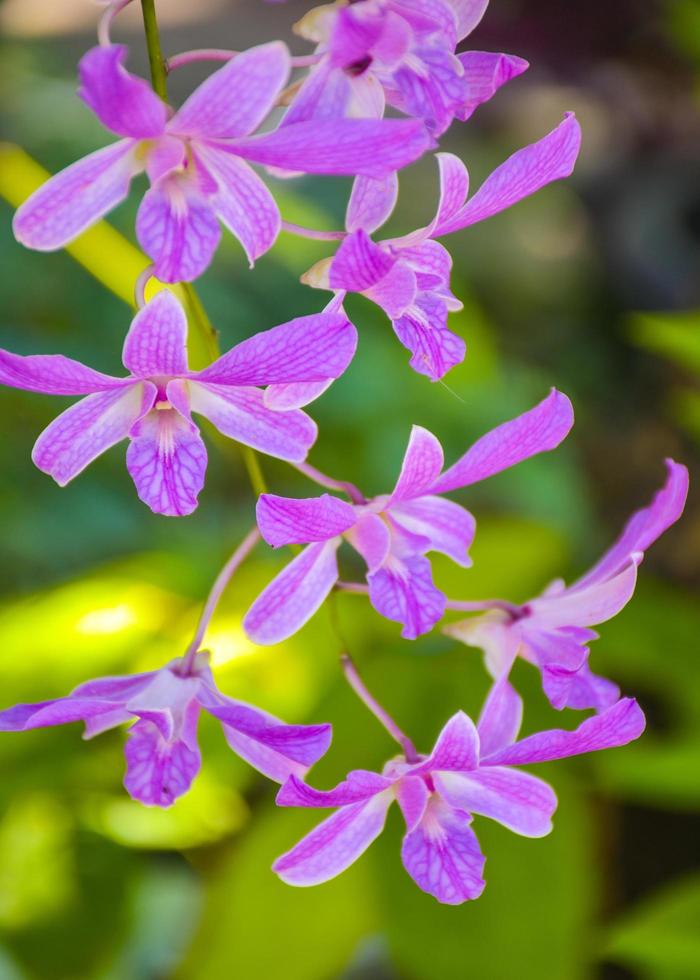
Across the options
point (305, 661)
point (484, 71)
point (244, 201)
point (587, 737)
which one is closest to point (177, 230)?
point (244, 201)

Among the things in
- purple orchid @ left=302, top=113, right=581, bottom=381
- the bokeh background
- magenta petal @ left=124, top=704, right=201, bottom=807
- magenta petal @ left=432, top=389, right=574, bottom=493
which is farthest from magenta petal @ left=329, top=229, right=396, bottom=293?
the bokeh background

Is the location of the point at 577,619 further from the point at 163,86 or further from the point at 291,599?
the point at 163,86

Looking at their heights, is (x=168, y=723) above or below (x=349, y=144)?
below

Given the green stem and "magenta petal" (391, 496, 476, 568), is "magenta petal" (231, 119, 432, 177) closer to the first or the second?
the green stem

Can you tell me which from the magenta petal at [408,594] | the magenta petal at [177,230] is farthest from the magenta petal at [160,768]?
the magenta petal at [177,230]

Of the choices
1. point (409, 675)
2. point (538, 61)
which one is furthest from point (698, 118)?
point (409, 675)

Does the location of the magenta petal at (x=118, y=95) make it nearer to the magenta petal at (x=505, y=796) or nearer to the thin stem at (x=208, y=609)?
the thin stem at (x=208, y=609)
